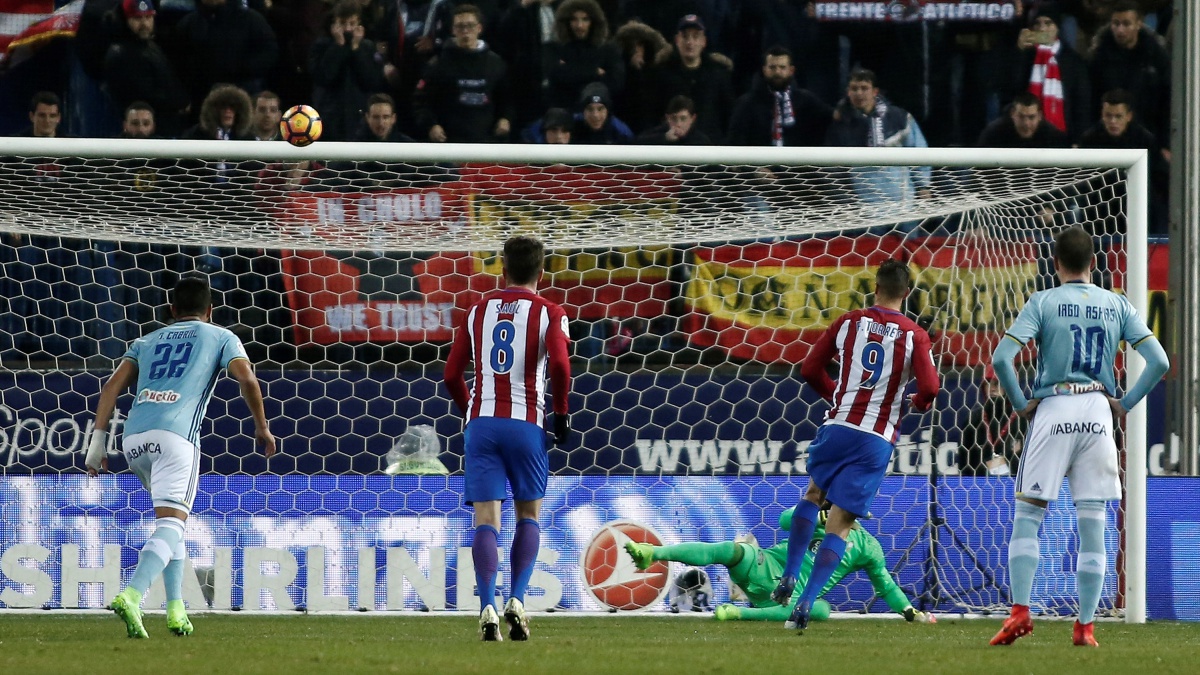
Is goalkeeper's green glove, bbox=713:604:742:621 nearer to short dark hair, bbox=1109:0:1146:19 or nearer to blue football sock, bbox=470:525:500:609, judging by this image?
blue football sock, bbox=470:525:500:609

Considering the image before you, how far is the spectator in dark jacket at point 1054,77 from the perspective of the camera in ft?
39.2

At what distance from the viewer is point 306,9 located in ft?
39.0

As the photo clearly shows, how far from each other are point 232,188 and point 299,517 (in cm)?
213

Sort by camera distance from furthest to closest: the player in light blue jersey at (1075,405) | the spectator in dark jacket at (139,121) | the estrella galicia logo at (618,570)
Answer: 1. the spectator in dark jacket at (139,121)
2. the estrella galicia logo at (618,570)
3. the player in light blue jersey at (1075,405)

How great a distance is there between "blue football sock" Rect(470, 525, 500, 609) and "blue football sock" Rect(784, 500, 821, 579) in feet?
5.24

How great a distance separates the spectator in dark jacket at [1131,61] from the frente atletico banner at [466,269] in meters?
4.28

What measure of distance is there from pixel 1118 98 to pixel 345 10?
581cm

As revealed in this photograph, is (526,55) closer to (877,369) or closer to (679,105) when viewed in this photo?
(679,105)

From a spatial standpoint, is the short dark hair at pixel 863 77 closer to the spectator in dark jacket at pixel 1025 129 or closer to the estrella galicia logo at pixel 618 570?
the spectator in dark jacket at pixel 1025 129

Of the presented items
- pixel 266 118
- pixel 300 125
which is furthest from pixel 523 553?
pixel 266 118

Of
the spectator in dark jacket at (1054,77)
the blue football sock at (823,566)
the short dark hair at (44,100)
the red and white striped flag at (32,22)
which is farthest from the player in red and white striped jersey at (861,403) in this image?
the red and white striped flag at (32,22)

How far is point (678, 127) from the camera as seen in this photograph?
11.2 m

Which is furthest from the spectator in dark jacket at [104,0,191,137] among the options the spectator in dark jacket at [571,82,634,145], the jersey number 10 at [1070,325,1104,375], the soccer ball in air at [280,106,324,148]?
the jersey number 10 at [1070,325,1104,375]

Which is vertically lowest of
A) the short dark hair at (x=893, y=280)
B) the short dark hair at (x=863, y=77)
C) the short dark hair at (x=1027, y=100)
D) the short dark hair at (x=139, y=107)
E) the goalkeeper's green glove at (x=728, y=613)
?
the goalkeeper's green glove at (x=728, y=613)
